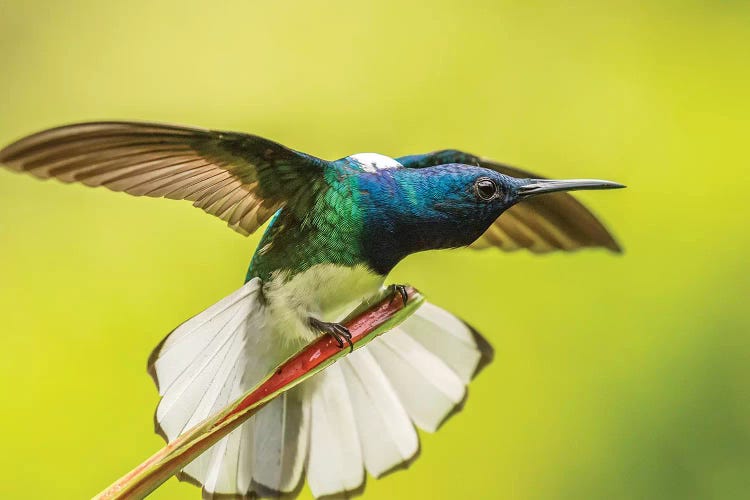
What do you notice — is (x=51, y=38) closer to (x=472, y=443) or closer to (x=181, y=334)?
(x=472, y=443)

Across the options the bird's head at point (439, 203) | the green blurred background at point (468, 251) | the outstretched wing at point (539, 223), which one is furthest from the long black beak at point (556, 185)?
the green blurred background at point (468, 251)

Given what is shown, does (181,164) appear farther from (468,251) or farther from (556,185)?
(468,251)

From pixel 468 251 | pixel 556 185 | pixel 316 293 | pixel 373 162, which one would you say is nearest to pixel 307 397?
pixel 316 293

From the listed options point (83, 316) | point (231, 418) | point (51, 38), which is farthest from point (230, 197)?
point (51, 38)

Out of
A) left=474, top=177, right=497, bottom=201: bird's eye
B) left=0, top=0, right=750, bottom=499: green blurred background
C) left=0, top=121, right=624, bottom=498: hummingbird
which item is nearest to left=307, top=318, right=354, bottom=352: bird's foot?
left=0, top=121, right=624, bottom=498: hummingbird

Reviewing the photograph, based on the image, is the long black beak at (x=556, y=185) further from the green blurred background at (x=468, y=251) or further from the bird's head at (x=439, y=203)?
the green blurred background at (x=468, y=251)

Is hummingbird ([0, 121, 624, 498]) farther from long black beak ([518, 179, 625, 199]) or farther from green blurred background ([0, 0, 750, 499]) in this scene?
green blurred background ([0, 0, 750, 499])
